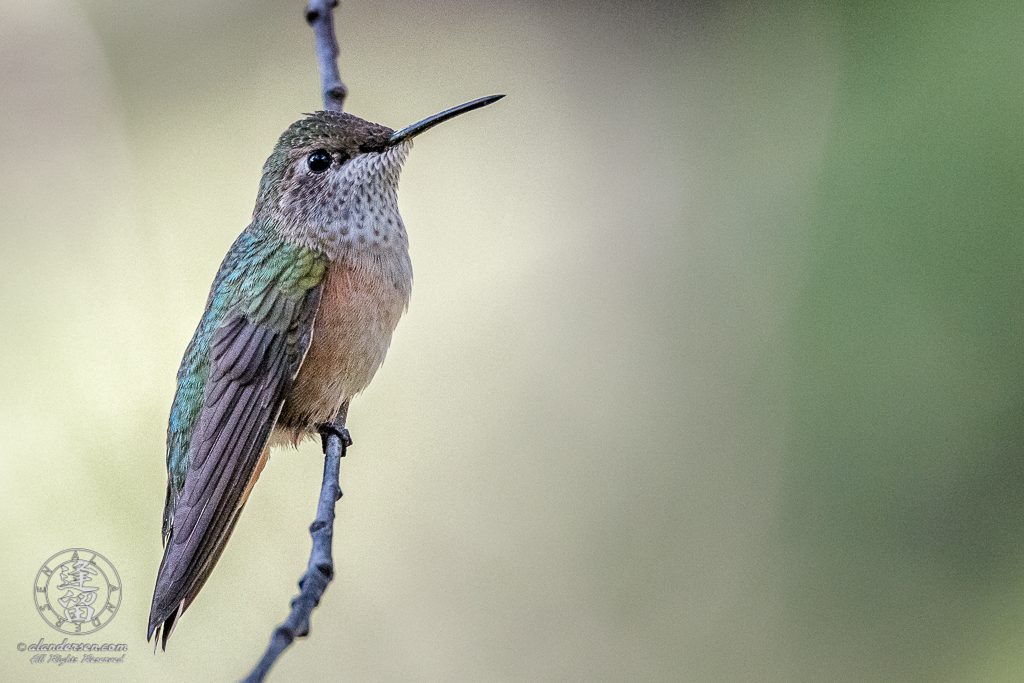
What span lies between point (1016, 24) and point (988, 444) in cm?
105

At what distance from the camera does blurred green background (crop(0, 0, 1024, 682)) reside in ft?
5.89

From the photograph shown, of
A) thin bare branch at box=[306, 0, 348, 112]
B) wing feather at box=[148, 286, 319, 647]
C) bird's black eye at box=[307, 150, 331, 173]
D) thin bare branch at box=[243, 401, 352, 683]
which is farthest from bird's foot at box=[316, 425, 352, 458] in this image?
thin bare branch at box=[306, 0, 348, 112]

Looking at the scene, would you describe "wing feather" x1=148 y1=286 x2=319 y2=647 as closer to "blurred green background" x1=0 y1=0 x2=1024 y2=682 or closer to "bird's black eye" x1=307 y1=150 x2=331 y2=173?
"blurred green background" x1=0 y1=0 x2=1024 y2=682

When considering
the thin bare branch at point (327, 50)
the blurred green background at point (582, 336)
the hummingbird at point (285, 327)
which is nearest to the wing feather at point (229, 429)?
the hummingbird at point (285, 327)

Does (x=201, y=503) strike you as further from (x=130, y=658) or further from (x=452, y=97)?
(x=452, y=97)

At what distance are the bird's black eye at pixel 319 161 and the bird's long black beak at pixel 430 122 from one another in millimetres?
124

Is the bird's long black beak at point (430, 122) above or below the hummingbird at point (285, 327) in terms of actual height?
above

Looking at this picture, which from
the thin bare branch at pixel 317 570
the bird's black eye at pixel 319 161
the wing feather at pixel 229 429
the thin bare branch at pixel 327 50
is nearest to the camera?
the thin bare branch at pixel 317 570

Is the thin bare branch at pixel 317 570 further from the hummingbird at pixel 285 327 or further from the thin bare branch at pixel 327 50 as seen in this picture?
the thin bare branch at pixel 327 50

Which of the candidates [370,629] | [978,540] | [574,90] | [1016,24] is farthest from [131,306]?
[1016,24]

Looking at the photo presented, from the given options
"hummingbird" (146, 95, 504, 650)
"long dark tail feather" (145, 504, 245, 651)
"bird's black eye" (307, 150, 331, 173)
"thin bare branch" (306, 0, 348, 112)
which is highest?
"thin bare branch" (306, 0, 348, 112)

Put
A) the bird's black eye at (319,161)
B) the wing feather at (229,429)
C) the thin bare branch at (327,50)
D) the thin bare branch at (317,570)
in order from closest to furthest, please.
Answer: the thin bare branch at (317,570) → the wing feather at (229,429) → the bird's black eye at (319,161) → the thin bare branch at (327,50)

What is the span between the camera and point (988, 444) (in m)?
2.09

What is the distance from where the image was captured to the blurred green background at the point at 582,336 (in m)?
1.79
